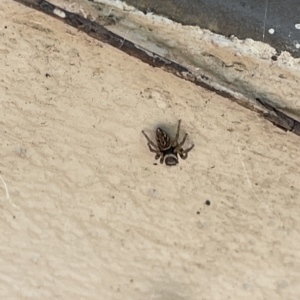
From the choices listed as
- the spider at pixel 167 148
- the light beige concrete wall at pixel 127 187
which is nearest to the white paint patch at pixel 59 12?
the light beige concrete wall at pixel 127 187

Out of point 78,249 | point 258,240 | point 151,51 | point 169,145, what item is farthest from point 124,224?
point 151,51

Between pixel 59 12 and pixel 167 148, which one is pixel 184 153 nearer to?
pixel 167 148

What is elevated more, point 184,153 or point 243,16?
point 243,16

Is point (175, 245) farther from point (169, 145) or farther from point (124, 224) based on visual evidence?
point (169, 145)

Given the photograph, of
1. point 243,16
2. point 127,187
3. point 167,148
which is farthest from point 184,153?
point 243,16

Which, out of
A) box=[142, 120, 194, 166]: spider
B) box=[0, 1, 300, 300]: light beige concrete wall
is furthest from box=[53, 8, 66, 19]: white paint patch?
box=[142, 120, 194, 166]: spider

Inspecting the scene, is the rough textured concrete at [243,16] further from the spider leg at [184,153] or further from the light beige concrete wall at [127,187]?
the spider leg at [184,153]
